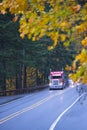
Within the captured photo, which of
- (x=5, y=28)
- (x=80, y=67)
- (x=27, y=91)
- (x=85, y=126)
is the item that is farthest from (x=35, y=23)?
(x=27, y=91)

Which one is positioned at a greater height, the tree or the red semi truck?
the red semi truck

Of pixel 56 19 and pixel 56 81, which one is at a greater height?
pixel 56 81

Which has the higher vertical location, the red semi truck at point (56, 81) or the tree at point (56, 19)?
the red semi truck at point (56, 81)

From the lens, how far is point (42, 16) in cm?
536

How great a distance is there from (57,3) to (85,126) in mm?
14653

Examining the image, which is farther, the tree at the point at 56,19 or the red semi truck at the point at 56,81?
the red semi truck at the point at 56,81

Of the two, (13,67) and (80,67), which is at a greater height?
(13,67)

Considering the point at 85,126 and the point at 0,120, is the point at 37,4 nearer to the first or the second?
the point at 85,126

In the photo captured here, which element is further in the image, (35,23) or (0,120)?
(0,120)

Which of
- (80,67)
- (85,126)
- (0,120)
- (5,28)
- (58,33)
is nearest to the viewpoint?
(80,67)

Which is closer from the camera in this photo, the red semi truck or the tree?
the tree

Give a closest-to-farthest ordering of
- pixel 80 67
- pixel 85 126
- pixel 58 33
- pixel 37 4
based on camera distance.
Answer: pixel 80 67
pixel 58 33
pixel 37 4
pixel 85 126

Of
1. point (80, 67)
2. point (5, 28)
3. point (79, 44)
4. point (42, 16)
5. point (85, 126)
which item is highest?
point (5, 28)

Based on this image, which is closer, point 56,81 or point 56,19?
point 56,19
